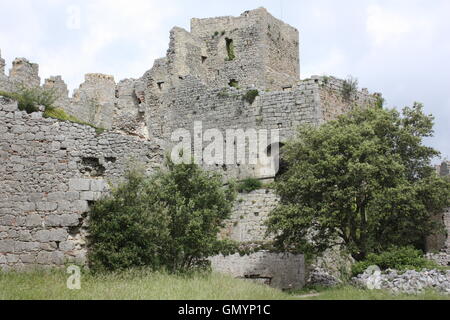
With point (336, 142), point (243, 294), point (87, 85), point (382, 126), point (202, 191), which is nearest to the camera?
point (243, 294)

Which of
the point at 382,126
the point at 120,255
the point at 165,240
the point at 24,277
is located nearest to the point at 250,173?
the point at 382,126

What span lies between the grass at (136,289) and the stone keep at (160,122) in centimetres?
107

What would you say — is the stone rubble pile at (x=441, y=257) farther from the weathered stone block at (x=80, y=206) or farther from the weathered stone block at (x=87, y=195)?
the weathered stone block at (x=80, y=206)

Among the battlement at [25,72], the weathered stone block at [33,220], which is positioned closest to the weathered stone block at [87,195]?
the weathered stone block at [33,220]

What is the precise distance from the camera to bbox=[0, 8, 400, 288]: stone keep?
1380 cm

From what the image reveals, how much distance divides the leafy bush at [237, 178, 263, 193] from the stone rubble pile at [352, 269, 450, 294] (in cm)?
877

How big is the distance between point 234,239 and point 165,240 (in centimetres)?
889

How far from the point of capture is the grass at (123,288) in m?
11.3

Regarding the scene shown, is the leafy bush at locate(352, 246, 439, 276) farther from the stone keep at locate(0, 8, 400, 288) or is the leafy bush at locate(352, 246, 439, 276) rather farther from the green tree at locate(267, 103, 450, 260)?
the stone keep at locate(0, 8, 400, 288)

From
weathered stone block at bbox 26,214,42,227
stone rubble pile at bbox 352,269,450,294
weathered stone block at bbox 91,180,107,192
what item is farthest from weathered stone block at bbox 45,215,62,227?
stone rubble pile at bbox 352,269,450,294

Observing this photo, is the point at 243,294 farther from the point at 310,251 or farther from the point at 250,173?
the point at 250,173

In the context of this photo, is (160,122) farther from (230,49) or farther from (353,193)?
(353,193)

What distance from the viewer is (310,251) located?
64.2ft
